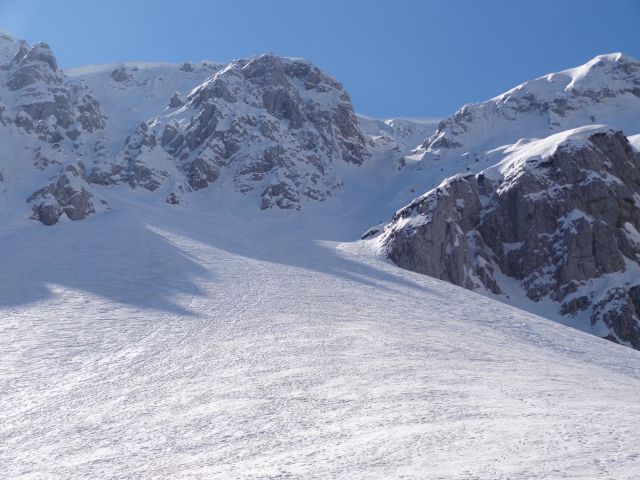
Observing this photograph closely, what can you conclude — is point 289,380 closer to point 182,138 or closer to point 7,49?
point 182,138

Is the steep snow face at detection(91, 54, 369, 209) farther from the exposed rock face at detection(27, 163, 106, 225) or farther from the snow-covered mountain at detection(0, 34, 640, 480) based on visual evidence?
the exposed rock face at detection(27, 163, 106, 225)

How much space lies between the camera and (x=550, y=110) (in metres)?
140

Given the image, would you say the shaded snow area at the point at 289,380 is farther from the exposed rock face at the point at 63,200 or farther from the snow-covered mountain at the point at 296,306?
the exposed rock face at the point at 63,200

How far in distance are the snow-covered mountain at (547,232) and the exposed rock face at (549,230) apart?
0.12 metres

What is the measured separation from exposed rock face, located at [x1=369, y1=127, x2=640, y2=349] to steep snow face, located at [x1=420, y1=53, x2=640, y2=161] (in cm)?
4014

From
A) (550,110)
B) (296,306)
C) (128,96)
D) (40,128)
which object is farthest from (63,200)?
(550,110)

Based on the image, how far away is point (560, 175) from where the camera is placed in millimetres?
84938

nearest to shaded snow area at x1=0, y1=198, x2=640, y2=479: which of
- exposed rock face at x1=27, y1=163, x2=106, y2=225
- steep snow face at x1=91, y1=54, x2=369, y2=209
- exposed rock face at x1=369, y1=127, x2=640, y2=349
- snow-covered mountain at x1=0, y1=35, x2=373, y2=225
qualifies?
exposed rock face at x1=369, y1=127, x2=640, y2=349

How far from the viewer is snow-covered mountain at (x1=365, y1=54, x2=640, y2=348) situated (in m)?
72.8

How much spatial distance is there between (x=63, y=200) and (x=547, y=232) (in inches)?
2365

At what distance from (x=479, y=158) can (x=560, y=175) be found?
32591mm

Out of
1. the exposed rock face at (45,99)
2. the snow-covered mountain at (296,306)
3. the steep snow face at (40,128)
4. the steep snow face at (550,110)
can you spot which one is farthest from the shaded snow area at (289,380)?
the steep snow face at (550,110)

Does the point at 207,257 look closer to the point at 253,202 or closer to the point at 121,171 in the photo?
Result: the point at 253,202

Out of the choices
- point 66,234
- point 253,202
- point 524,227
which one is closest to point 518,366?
point 66,234
